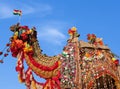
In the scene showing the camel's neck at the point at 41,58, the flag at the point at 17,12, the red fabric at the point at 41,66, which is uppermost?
the flag at the point at 17,12

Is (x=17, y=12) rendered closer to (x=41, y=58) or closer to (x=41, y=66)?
(x=41, y=58)

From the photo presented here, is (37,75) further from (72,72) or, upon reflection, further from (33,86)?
(72,72)

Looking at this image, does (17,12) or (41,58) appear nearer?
(41,58)

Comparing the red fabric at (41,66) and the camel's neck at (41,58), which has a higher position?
the camel's neck at (41,58)

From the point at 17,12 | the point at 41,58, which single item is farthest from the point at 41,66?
the point at 17,12

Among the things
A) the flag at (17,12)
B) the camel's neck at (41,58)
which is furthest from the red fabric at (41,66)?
the flag at (17,12)

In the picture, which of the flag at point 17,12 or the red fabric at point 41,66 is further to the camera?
the flag at point 17,12

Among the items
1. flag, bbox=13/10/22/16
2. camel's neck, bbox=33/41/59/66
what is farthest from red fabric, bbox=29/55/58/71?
flag, bbox=13/10/22/16

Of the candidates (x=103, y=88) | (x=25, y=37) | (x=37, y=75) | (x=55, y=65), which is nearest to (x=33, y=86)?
(x=37, y=75)

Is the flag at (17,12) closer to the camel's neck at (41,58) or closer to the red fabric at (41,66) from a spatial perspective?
the camel's neck at (41,58)

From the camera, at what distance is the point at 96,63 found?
11742 mm

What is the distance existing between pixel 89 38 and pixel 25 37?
2619 millimetres

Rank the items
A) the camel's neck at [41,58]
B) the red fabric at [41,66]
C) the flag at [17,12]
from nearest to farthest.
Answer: the red fabric at [41,66], the camel's neck at [41,58], the flag at [17,12]

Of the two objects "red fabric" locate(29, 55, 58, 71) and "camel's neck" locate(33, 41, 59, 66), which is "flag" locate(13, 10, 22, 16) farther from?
"red fabric" locate(29, 55, 58, 71)
